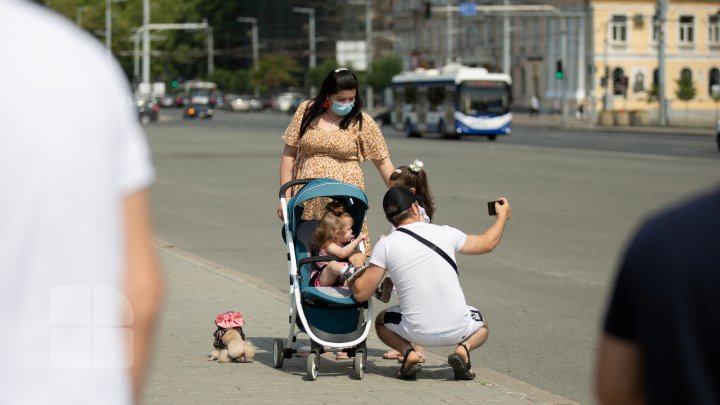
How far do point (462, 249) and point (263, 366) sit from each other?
4.52 feet

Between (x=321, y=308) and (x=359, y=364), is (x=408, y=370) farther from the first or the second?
(x=321, y=308)

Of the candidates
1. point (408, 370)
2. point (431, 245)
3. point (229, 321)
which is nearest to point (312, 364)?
point (408, 370)

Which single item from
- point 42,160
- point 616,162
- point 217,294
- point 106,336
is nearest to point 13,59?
point 42,160

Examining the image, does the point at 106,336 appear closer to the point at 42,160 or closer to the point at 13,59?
the point at 42,160

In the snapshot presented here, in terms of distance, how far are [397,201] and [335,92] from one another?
3.83 ft

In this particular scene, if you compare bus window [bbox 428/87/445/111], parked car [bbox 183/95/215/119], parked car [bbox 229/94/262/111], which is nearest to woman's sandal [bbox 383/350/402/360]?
bus window [bbox 428/87/445/111]

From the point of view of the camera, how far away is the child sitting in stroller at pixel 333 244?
7.98 metres

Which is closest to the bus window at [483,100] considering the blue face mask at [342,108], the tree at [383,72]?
the blue face mask at [342,108]

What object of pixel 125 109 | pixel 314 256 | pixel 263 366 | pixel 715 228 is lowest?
pixel 263 366

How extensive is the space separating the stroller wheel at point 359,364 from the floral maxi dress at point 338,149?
1.27 metres

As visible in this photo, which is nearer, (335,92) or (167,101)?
(335,92)

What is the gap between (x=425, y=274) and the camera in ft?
25.1

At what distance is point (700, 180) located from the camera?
27438mm

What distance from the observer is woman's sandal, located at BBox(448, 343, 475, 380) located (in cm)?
767
